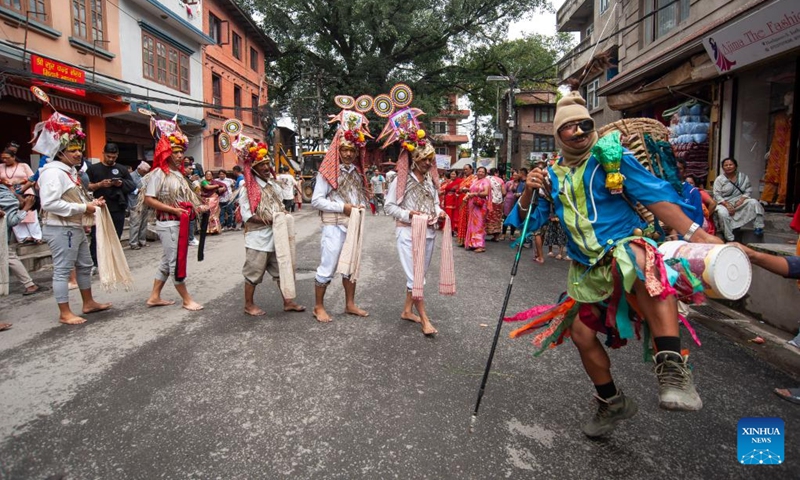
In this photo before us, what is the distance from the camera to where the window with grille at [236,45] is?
23.8 m

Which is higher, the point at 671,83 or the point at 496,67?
the point at 496,67

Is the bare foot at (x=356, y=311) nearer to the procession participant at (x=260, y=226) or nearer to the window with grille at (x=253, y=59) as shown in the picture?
the procession participant at (x=260, y=226)

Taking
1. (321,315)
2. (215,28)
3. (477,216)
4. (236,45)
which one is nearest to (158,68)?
(215,28)

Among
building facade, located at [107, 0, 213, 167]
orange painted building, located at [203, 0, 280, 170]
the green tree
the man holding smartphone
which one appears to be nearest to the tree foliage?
the green tree

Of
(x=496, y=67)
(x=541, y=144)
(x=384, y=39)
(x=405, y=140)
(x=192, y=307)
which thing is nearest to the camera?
(x=405, y=140)

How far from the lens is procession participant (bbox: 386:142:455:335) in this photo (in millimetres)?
4762

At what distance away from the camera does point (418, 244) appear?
15.6 feet

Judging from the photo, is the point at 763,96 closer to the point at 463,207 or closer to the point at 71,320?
the point at 463,207

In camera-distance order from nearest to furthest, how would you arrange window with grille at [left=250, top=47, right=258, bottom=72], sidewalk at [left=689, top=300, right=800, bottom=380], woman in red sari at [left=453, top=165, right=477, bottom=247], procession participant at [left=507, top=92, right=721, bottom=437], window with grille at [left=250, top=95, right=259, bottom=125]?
procession participant at [left=507, top=92, right=721, bottom=437] → sidewalk at [left=689, top=300, right=800, bottom=380] → woman in red sari at [left=453, top=165, right=477, bottom=247] → window with grille at [left=250, top=95, right=259, bottom=125] → window with grille at [left=250, top=47, right=258, bottom=72]

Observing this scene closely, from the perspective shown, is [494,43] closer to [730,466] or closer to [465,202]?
[465,202]

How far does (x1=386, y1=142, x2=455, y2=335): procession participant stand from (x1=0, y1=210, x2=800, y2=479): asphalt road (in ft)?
1.90

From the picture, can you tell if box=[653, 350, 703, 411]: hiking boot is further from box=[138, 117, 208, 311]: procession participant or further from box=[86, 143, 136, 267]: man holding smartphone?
box=[86, 143, 136, 267]: man holding smartphone

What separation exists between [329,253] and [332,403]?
2130 millimetres

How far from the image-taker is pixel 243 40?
82.2 feet
